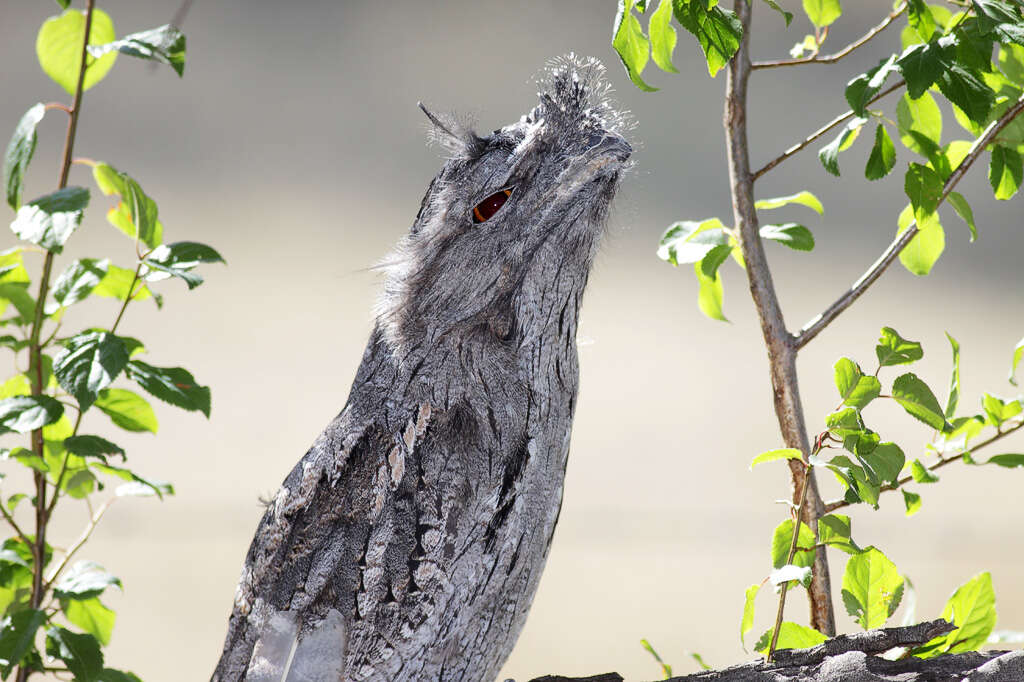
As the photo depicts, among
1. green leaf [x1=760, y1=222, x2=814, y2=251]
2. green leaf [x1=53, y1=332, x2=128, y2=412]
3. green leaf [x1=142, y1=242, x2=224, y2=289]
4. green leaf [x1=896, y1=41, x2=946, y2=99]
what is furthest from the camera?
green leaf [x1=760, y1=222, x2=814, y2=251]

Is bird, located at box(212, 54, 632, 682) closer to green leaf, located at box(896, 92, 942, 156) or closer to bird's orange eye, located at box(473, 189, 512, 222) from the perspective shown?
bird's orange eye, located at box(473, 189, 512, 222)

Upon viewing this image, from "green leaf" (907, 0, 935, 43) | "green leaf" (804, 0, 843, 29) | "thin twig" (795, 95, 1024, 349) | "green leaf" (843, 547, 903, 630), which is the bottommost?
"green leaf" (843, 547, 903, 630)

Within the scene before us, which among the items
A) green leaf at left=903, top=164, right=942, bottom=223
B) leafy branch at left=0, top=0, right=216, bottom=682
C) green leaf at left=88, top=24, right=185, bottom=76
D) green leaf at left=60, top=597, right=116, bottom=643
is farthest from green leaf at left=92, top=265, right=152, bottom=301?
green leaf at left=903, top=164, right=942, bottom=223

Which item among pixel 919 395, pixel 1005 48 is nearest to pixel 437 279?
pixel 919 395

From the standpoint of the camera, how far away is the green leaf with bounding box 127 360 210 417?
0.85 meters

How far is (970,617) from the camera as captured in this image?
0.80 m

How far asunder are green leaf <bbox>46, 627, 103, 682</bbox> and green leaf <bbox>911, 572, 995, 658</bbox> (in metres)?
0.78

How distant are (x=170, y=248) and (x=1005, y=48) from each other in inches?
32.8

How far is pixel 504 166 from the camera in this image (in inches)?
34.7

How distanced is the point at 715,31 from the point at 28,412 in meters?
0.70

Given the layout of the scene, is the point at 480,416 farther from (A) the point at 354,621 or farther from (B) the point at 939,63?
(B) the point at 939,63

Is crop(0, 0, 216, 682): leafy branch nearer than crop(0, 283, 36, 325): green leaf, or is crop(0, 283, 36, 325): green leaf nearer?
crop(0, 0, 216, 682): leafy branch

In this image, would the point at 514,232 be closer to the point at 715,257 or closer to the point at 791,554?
the point at 715,257

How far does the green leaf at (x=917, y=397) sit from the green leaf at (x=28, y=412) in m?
0.76
